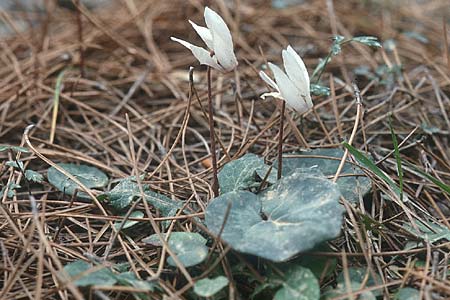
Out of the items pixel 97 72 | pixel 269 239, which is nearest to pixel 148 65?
pixel 97 72

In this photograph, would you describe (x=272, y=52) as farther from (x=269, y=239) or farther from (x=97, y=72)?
(x=269, y=239)

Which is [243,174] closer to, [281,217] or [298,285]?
[281,217]

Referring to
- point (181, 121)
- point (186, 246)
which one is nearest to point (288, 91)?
point (186, 246)

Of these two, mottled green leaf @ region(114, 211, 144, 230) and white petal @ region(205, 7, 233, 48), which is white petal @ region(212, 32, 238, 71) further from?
mottled green leaf @ region(114, 211, 144, 230)

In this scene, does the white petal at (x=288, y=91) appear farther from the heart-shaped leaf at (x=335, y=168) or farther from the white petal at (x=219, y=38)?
the heart-shaped leaf at (x=335, y=168)

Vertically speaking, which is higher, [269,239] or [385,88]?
[269,239]
